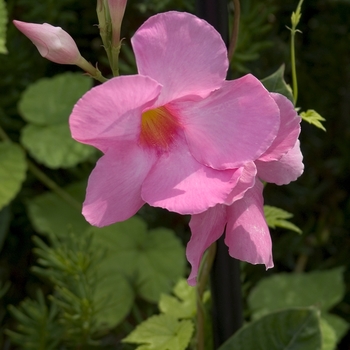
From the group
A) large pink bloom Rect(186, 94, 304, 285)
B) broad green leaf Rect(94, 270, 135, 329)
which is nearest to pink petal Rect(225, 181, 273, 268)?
large pink bloom Rect(186, 94, 304, 285)

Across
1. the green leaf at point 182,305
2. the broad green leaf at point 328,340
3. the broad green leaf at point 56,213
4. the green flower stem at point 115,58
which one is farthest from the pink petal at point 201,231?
the broad green leaf at point 56,213

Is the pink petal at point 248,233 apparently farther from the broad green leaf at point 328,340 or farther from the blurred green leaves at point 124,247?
the blurred green leaves at point 124,247

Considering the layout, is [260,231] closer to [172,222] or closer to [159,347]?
[159,347]

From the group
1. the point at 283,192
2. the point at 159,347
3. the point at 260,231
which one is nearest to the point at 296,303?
the point at 283,192

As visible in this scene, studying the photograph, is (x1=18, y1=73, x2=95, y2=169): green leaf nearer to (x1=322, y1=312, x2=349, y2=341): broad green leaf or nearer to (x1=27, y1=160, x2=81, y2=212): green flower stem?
(x1=27, y1=160, x2=81, y2=212): green flower stem

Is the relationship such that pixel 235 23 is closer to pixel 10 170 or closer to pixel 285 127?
pixel 285 127

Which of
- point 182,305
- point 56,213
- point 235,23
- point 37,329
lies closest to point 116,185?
point 235,23
